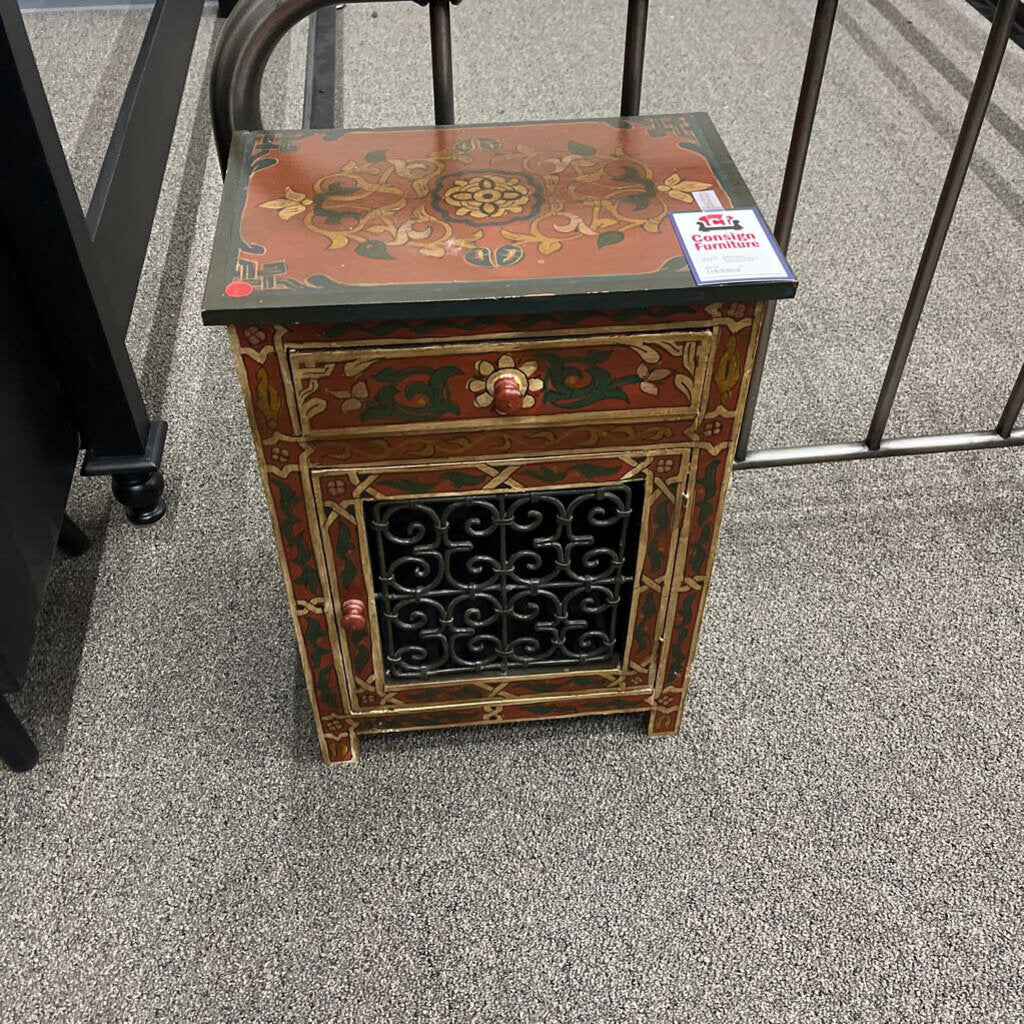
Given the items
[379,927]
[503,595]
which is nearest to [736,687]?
[503,595]

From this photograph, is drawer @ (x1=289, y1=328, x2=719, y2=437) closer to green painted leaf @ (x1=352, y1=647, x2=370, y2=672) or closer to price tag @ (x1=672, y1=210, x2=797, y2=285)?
price tag @ (x1=672, y1=210, x2=797, y2=285)

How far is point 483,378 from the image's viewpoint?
0.88m

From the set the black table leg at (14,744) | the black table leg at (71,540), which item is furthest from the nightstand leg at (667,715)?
the black table leg at (71,540)

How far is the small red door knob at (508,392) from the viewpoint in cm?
87

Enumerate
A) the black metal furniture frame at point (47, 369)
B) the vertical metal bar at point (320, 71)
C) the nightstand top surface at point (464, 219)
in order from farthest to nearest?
the vertical metal bar at point (320, 71) → the black metal furniture frame at point (47, 369) → the nightstand top surface at point (464, 219)

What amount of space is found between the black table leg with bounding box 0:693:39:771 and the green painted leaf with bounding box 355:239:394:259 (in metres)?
0.73

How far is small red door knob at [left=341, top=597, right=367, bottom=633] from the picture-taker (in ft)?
3.52

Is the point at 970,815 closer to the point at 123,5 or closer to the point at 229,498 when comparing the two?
the point at 229,498

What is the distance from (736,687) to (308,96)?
1.99 metres

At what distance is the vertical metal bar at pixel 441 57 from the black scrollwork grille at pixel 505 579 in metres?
0.44

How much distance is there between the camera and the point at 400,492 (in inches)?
38.6

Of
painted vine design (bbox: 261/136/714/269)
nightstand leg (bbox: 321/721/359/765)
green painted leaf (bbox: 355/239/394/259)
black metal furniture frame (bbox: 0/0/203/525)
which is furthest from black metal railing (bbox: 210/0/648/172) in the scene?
nightstand leg (bbox: 321/721/359/765)

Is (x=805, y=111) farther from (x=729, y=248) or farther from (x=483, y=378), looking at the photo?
(x=483, y=378)

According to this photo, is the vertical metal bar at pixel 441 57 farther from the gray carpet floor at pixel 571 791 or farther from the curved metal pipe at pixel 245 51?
the gray carpet floor at pixel 571 791
